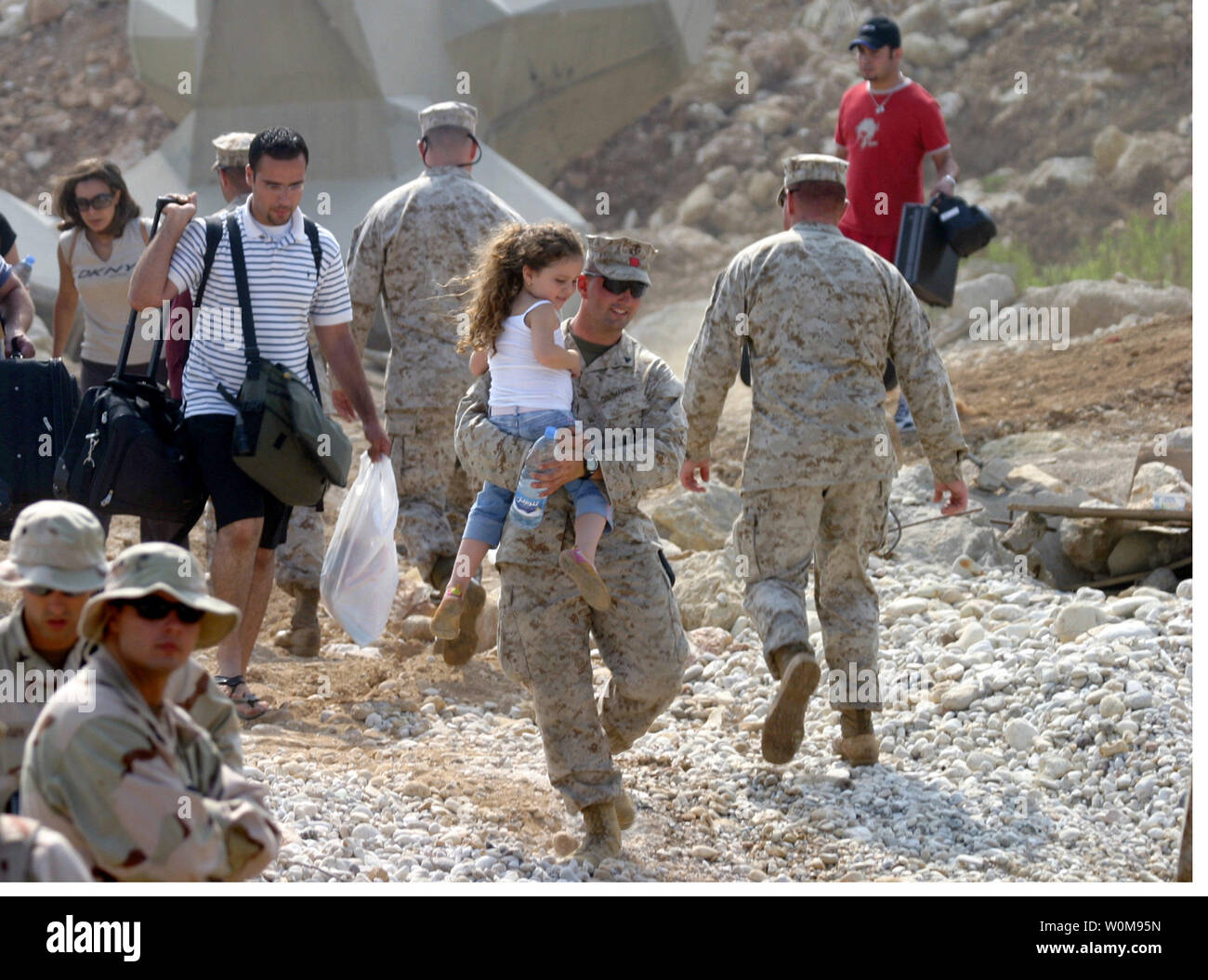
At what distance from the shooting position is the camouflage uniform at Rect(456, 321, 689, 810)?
445 cm

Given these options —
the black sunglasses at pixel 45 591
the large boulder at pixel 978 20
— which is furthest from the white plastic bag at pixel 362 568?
the large boulder at pixel 978 20

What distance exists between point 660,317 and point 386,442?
7.89m

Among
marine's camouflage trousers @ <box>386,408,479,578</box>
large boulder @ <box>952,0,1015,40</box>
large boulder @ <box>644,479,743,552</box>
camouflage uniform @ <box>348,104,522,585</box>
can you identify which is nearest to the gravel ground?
marine's camouflage trousers @ <box>386,408,479,578</box>

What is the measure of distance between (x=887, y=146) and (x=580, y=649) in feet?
13.3

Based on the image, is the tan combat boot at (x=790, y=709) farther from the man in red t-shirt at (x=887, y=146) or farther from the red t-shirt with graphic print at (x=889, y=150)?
the red t-shirt with graphic print at (x=889, y=150)

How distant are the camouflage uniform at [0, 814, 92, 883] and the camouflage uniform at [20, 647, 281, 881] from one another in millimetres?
185

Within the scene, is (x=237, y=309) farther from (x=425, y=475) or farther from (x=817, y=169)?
(x=817, y=169)

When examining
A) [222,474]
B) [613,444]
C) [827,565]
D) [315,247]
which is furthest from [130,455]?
[827,565]

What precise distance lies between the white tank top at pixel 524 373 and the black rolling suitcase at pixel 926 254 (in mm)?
3297

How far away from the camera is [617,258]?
173 inches

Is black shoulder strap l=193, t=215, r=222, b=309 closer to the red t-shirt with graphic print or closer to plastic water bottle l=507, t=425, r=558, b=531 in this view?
plastic water bottle l=507, t=425, r=558, b=531

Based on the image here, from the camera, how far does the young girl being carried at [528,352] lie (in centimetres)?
434

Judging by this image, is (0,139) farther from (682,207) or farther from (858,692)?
(858,692)
